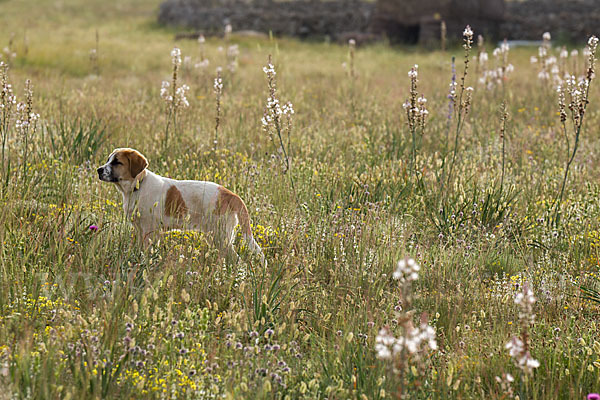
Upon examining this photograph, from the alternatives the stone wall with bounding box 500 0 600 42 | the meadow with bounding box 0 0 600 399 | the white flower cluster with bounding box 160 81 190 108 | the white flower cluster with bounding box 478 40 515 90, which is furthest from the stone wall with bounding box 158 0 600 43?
the white flower cluster with bounding box 160 81 190 108

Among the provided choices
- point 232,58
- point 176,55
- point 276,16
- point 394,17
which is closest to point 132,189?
point 176,55

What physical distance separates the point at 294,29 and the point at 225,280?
63.2 feet

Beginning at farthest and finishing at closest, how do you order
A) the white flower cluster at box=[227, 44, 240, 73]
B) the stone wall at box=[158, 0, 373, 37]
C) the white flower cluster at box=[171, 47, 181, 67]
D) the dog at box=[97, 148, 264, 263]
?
1. the stone wall at box=[158, 0, 373, 37]
2. the white flower cluster at box=[227, 44, 240, 73]
3. the white flower cluster at box=[171, 47, 181, 67]
4. the dog at box=[97, 148, 264, 263]

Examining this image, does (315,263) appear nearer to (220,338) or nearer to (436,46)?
(220,338)

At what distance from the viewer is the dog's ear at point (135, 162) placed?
3768 millimetres

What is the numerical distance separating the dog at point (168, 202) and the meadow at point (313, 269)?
110 mm

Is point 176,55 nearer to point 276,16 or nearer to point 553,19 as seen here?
point 276,16

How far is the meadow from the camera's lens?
2.49 meters

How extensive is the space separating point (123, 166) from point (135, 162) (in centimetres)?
8

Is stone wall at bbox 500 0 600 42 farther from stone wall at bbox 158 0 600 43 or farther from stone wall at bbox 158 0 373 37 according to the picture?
stone wall at bbox 158 0 373 37

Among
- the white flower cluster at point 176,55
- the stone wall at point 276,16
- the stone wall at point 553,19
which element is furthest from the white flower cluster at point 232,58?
the stone wall at point 553,19

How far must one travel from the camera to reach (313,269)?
3.67 metres

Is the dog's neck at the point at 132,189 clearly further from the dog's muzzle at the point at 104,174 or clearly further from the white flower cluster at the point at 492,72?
the white flower cluster at the point at 492,72

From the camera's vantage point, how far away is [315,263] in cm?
368
